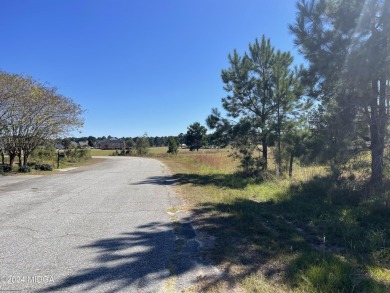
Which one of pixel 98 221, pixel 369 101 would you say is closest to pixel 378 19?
pixel 369 101

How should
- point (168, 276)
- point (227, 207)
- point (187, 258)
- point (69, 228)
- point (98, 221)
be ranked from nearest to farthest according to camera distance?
point (168, 276), point (187, 258), point (69, 228), point (98, 221), point (227, 207)

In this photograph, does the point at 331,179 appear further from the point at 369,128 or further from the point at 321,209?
the point at 321,209

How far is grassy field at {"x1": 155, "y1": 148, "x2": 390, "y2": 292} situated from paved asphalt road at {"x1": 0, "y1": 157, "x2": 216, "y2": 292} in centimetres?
69

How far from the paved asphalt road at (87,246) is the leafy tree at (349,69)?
5.23 meters

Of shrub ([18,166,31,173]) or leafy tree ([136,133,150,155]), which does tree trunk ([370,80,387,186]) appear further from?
leafy tree ([136,133,150,155])

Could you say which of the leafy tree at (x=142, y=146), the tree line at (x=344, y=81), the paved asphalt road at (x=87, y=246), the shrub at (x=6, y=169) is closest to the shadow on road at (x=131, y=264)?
the paved asphalt road at (x=87, y=246)

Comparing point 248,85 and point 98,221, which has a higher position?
point 248,85

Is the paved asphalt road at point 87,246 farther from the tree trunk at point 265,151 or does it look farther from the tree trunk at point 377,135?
the tree trunk at point 265,151

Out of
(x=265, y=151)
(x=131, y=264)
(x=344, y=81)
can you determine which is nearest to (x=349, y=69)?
(x=344, y=81)

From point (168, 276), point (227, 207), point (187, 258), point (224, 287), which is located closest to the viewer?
point (224, 287)

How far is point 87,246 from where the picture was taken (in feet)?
14.7

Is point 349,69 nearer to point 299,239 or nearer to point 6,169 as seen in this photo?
point 299,239

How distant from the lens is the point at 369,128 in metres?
8.41

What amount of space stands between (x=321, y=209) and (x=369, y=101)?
3.17 m
